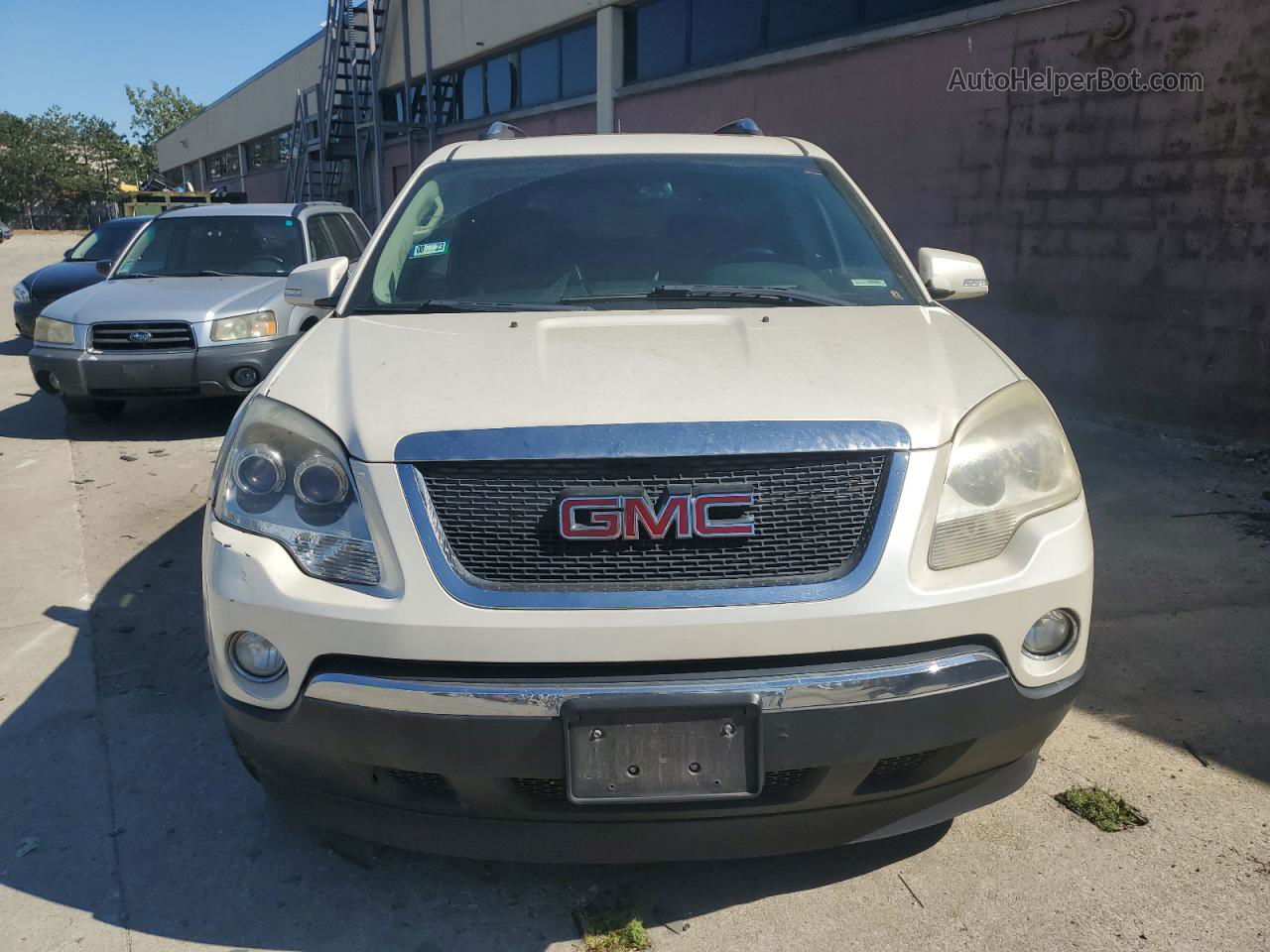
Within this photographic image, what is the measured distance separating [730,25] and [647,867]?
35.1 ft

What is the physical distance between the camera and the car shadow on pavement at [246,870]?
231cm

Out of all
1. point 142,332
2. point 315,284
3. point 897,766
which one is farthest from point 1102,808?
point 142,332

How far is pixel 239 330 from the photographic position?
283 inches

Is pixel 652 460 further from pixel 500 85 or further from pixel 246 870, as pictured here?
pixel 500 85

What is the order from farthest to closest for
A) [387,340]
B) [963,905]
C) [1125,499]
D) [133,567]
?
[1125,499] → [133,567] → [387,340] → [963,905]

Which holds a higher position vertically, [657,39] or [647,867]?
[657,39]

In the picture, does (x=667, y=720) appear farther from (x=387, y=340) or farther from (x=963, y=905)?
(x=387, y=340)

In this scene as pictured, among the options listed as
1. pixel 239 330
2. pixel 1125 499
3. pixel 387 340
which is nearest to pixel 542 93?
pixel 239 330

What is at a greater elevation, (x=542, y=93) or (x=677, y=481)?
(x=542, y=93)

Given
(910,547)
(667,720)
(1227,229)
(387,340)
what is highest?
(1227,229)

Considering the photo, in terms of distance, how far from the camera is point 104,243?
12633 mm

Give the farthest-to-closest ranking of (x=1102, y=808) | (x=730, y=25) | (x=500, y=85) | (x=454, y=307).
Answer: (x=500, y=85), (x=730, y=25), (x=454, y=307), (x=1102, y=808)

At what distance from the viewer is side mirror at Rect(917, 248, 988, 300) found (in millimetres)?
3344

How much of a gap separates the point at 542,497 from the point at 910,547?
2.49 ft
